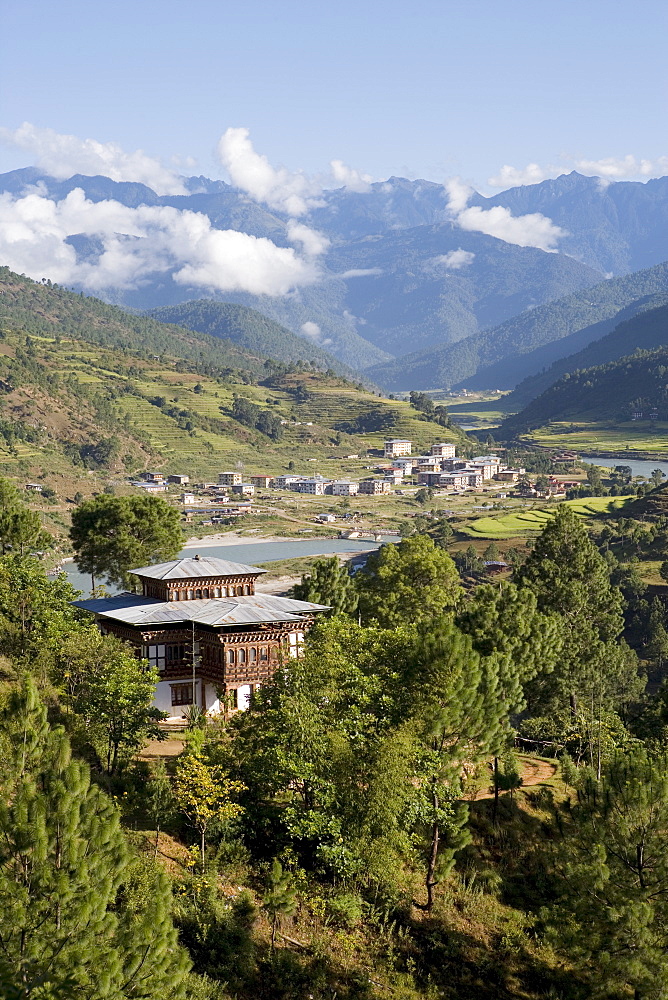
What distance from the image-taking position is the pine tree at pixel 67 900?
663 inches

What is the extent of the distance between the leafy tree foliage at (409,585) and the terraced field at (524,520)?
72.7m

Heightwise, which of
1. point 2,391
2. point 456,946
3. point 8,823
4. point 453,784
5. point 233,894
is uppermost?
point 2,391

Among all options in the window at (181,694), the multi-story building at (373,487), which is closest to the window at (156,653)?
the window at (181,694)

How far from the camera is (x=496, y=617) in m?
37.3

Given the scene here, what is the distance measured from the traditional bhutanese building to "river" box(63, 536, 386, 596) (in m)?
80.8

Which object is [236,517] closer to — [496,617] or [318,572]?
[318,572]

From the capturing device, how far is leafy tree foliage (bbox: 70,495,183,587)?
5009cm

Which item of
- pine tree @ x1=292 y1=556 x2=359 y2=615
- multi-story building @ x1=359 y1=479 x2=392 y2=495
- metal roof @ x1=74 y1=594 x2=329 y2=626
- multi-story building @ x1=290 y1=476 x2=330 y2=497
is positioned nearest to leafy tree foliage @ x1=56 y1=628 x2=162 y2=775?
metal roof @ x1=74 y1=594 x2=329 y2=626

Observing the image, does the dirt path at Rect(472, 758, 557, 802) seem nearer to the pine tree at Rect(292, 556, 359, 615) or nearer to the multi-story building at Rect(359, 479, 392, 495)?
the pine tree at Rect(292, 556, 359, 615)

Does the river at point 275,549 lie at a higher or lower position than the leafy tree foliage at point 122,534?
lower

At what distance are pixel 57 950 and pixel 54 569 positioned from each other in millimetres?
100962

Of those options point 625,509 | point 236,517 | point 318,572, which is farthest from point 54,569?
point 318,572

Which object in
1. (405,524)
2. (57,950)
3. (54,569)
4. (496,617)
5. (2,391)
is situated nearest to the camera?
(57,950)

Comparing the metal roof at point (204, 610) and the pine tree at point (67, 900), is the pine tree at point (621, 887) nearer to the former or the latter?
the pine tree at point (67, 900)
